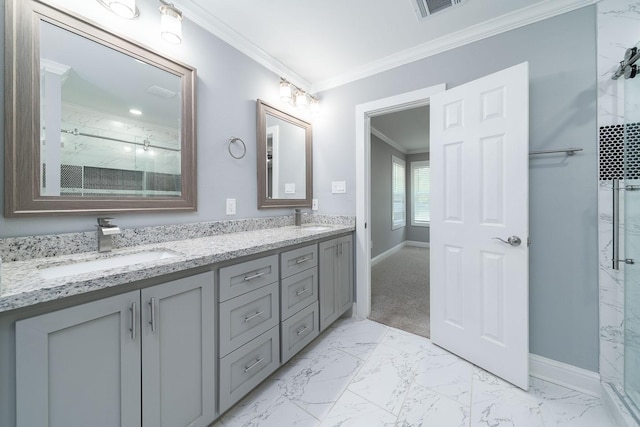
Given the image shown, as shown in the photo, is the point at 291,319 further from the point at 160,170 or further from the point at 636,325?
the point at 636,325

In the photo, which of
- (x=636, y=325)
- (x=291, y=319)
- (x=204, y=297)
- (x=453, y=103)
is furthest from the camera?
(x=453, y=103)

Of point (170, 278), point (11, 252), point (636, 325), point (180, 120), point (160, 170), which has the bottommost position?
point (636, 325)

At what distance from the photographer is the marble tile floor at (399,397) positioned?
131 cm

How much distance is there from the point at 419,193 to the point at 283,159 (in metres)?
5.04

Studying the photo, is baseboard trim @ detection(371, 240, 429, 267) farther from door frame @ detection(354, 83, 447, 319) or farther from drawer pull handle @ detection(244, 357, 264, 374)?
drawer pull handle @ detection(244, 357, 264, 374)

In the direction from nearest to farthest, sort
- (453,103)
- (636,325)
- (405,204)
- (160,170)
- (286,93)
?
(636,325)
(160,170)
(453,103)
(286,93)
(405,204)

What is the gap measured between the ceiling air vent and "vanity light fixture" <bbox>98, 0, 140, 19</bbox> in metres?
1.65

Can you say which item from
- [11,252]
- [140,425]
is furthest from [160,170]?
[140,425]

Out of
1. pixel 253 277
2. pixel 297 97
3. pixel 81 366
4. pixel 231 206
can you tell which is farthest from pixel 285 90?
pixel 81 366

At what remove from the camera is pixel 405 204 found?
255 inches

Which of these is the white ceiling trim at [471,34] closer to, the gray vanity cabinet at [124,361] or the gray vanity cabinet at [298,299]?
the gray vanity cabinet at [298,299]

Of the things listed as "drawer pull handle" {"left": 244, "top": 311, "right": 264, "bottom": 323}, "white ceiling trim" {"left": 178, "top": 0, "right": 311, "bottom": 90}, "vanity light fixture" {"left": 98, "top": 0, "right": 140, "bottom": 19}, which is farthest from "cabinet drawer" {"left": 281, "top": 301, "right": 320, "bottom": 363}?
"white ceiling trim" {"left": 178, "top": 0, "right": 311, "bottom": 90}

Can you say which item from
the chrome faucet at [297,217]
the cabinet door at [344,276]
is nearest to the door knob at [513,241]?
the cabinet door at [344,276]

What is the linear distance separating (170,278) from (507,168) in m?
1.99
